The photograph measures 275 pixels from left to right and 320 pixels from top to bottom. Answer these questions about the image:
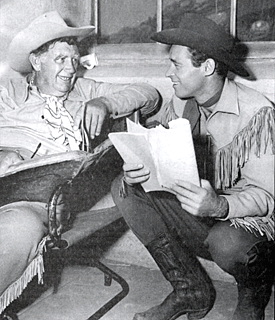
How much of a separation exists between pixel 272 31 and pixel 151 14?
1.20 ft

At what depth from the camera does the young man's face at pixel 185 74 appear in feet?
3.94

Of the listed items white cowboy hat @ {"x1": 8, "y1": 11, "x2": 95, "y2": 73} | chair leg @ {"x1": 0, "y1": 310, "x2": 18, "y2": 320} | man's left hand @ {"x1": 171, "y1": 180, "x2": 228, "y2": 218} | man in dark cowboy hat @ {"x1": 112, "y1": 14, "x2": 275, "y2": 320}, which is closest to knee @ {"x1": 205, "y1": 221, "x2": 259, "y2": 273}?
man in dark cowboy hat @ {"x1": 112, "y1": 14, "x2": 275, "y2": 320}

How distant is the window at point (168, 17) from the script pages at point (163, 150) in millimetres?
507

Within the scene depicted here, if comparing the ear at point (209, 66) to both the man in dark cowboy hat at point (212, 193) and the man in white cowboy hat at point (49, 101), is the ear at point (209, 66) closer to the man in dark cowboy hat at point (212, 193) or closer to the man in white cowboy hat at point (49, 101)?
the man in dark cowboy hat at point (212, 193)

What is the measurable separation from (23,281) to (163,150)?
1.64 ft

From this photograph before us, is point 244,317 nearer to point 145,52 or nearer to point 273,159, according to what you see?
point 273,159

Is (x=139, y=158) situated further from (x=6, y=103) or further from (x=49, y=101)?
(x=6, y=103)

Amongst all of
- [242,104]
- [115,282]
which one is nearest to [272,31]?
[242,104]

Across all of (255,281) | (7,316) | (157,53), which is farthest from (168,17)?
(7,316)

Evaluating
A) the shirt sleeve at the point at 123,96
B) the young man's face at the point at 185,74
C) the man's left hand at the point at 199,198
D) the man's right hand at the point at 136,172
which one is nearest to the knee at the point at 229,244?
the man's left hand at the point at 199,198

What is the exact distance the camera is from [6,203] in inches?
51.7

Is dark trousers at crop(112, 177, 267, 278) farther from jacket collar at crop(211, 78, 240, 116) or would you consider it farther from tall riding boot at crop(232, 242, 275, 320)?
jacket collar at crop(211, 78, 240, 116)

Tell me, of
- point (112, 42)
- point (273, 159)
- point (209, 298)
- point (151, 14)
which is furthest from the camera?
point (112, 42)

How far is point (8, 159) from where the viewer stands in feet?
4.37
